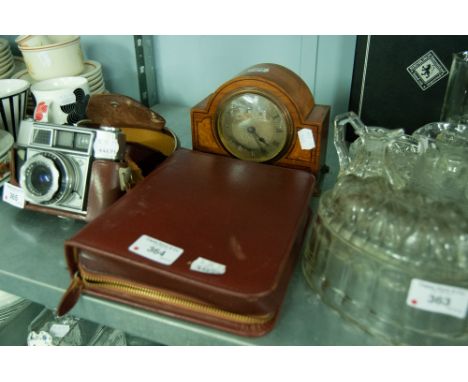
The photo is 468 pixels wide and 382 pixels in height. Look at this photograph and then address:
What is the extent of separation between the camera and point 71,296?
0.52 m

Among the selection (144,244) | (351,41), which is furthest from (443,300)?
(351,41)

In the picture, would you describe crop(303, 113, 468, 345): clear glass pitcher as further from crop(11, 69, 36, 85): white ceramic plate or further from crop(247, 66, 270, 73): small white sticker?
crop(11, 69, 36, 85): white ceramic plate

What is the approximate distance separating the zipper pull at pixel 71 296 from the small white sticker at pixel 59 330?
1.17 ft

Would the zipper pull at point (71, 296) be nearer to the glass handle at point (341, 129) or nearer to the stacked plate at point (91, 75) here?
the glass handle at point (341, 129)

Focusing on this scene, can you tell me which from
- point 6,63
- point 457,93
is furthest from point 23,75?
point 457,93

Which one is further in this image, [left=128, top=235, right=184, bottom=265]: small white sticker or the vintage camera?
the vintage camera

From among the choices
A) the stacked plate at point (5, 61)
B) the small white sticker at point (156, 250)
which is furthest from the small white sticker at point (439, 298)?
the stacked plate at point (5, 61)

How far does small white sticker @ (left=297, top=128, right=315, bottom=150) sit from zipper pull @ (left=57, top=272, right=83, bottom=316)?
1.25 feet

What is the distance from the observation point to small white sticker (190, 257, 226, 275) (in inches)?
17.7

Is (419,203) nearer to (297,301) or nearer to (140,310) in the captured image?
(297,301)

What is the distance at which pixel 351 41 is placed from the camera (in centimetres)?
91

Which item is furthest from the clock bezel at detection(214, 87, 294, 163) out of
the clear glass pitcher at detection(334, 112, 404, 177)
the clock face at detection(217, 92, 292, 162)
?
the clear glass pitcher at detection(334, 112, 404, 177)

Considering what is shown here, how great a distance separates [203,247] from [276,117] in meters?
0.28

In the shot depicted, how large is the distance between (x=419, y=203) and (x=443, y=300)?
106 mm
